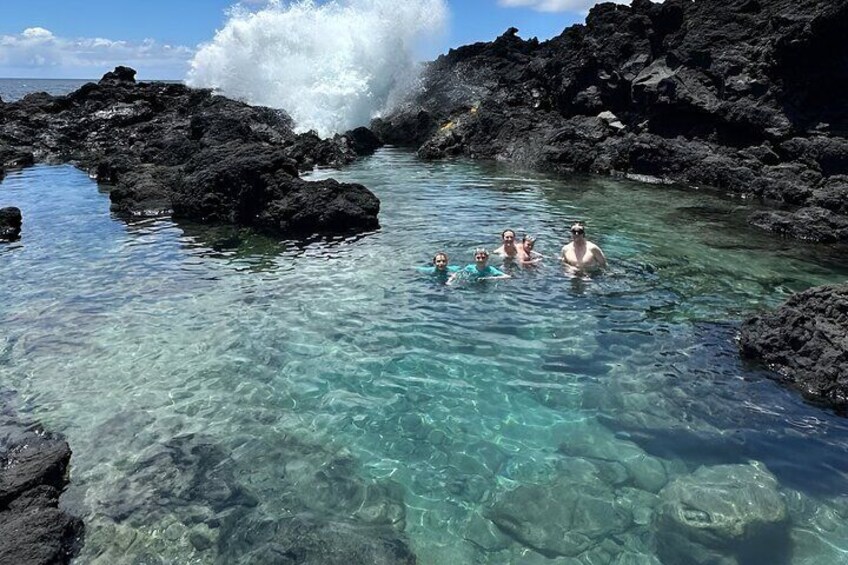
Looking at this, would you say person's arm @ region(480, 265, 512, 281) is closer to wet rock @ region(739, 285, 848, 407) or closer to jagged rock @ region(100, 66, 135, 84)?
wet rock @ region(739, 285, 848, 407)

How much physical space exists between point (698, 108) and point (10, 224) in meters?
25.4

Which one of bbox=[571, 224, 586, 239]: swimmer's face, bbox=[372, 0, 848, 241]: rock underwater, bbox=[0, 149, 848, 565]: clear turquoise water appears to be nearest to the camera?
bbox=[0, 149, 848, 565]: clear turquoise water

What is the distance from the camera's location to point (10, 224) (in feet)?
56.6

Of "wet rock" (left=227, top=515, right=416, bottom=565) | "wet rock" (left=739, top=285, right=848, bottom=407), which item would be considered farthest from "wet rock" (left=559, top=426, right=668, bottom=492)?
"wet rock" (left=739, top=285, right=848, bottom=407)

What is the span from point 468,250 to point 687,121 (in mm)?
16618

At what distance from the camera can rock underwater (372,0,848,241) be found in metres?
20.8

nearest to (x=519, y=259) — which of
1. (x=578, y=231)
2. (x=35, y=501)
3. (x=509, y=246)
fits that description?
(x=509, y=246)

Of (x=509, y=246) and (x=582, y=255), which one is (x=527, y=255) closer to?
(x=509, y=246)

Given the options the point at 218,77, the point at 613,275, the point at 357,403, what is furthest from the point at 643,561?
the point at 218,77

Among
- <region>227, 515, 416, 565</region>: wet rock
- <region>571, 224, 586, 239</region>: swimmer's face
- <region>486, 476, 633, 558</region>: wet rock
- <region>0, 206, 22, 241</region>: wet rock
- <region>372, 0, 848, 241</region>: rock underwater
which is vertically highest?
<region>372, 0, 848, 241</region>: rock underwater

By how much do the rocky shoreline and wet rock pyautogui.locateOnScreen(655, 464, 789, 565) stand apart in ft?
17.9

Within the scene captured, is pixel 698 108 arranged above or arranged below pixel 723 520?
above

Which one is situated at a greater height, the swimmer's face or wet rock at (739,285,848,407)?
the swimmer's face

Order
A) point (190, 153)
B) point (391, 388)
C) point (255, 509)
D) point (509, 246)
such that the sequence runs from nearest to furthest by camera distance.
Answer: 1. point (255, 509)
2. point (391, 388)
3. point (509, 246)
4. point (190, 153)
